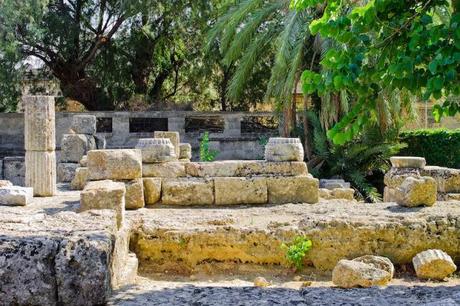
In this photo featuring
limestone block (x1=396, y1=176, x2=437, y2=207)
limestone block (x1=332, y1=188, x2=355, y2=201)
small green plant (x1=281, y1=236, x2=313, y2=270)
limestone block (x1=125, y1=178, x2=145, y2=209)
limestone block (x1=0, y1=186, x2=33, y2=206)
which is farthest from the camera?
limestone block (x1=332, y1=188, x2=355, y2=201)

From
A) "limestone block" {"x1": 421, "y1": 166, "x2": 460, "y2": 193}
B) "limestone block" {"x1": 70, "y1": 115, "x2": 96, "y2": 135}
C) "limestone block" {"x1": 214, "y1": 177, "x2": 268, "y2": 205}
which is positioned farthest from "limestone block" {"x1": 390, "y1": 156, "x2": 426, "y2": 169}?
"limestone block" {"x1": 70, "y1": 115, "x2": 96, "y2": 135}

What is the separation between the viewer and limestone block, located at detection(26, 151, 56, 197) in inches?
407

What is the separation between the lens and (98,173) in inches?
345

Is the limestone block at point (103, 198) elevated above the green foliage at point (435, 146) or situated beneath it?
situated beneath

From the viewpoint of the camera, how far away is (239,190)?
9438 millimetres

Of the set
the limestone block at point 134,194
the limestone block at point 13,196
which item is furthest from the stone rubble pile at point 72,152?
the limestone block at point 134,194

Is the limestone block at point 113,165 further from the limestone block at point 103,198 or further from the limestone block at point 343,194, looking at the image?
the limestone block at point 343,194

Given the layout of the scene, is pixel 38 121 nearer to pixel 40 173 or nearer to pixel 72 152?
pixel 40 173

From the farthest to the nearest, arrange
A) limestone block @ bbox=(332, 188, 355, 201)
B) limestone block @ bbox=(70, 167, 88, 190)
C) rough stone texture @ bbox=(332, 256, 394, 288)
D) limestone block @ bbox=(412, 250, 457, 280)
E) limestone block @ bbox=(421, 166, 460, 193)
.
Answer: limestone block @ bbox=(70, 167, 88, 190) < limestone block @ bbox=(332, 188, 355, 201) < limestone block @ bbox=(421, 166, 460, 193) < limestone block @ bbox=(412, 250, 457, 280) < rough stone texture @ bbox=(332, 256, 394, 288)

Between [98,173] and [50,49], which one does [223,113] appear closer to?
[50,49]

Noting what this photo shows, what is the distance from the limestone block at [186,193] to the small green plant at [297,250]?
2.32 m

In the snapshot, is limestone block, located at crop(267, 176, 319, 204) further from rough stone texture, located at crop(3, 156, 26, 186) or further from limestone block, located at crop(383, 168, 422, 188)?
rough stone texture, located at crop(3, 156, 26, 186)

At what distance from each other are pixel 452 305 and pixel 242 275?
4.43 m

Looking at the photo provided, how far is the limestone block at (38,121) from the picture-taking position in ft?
34.0
